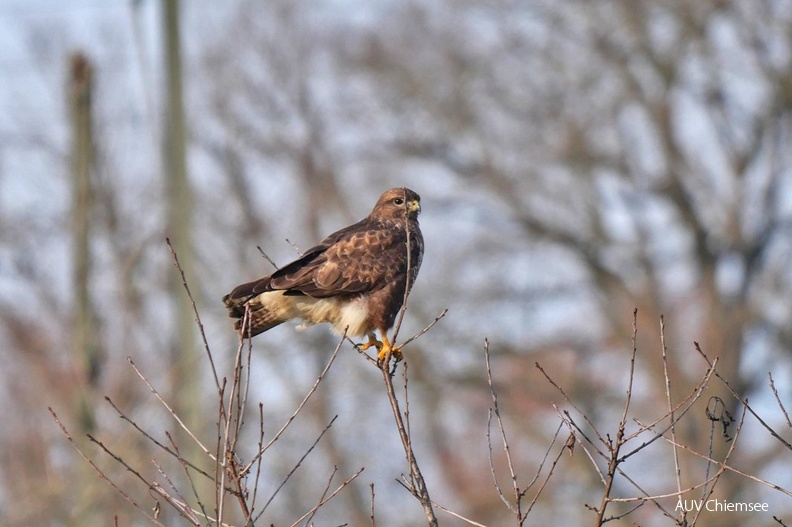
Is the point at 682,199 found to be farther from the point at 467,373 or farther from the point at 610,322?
the point at 467,373

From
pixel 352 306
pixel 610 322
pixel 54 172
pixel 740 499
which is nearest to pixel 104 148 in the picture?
pixel 54 172

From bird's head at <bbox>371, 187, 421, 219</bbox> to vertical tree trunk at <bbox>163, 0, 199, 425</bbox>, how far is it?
8.07 feet

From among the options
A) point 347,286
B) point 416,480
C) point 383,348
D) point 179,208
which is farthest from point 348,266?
point 179,208

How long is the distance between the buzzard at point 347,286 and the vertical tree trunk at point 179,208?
8.89 feet

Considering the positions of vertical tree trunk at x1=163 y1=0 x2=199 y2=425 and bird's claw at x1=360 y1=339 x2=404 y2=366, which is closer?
bird's claw at x1=360 y1=339 x2=404 y2=366

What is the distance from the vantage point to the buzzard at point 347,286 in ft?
18.7

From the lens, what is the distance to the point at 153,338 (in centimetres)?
1761

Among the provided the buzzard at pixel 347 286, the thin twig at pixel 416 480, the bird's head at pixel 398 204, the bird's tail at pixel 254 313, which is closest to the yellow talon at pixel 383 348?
the buzzard at pixel 347 286

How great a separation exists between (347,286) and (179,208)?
10.4 feet

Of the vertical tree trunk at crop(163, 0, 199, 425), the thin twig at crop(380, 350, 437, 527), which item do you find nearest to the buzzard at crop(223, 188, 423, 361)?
the thin twig at crop(380, 350, 437, 527)

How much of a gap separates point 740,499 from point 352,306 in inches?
478

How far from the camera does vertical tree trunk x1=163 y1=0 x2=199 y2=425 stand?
863cm

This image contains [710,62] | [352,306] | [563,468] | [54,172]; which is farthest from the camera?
[54,172]

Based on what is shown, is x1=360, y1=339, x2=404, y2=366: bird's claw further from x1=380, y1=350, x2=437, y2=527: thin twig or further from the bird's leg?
x1=380, y1=350, x2=437, y2=527: thin twig
